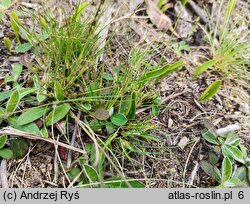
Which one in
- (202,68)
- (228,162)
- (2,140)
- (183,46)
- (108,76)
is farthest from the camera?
(183,46)

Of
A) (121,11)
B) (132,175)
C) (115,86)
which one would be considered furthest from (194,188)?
(121,11)

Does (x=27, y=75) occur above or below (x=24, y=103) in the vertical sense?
above

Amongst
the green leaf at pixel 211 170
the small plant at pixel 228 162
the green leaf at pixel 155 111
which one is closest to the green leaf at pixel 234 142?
the small plant at pixel 228 162

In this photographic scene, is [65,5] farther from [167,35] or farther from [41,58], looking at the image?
[167,35]

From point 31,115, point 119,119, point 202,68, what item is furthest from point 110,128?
point 202,68

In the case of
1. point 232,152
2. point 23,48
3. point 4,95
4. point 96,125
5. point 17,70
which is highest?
point 23,48

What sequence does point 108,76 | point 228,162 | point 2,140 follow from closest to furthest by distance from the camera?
point 2,140 → point 228,162 → point 108,76

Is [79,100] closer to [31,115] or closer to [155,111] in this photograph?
[31,115]
